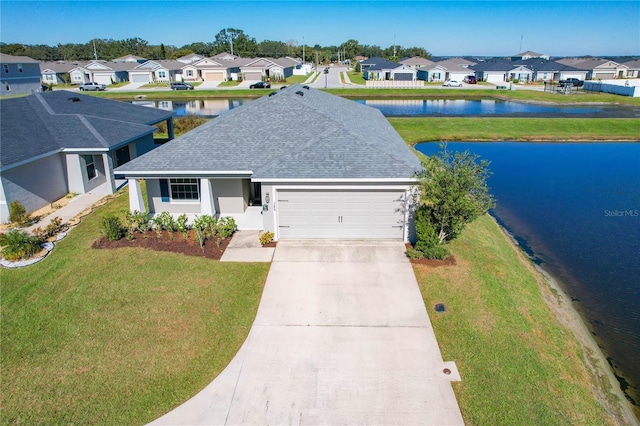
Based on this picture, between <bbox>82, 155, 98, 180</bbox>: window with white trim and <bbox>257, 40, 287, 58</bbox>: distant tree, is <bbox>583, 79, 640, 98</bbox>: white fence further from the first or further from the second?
<bbox>257, 40, 287, 58</bbox>: distant tree

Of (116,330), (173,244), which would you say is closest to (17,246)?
(173,244)

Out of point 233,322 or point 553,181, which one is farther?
point 553,181

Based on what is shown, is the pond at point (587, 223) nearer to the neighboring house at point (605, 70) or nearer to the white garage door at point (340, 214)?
the white garage door at point (340, 214)

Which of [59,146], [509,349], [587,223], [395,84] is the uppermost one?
[395,84]

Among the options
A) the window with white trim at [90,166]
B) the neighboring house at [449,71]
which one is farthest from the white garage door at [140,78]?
the window with white trim at [90,166]

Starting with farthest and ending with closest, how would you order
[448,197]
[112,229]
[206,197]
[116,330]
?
[206,197] → [112,229] → [448,197] → [116,330]

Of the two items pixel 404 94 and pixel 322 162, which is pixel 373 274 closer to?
pixel 322 162

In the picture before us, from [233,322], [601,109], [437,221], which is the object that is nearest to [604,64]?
[601,109]

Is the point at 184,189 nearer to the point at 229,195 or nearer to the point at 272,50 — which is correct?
the point at 229,195
